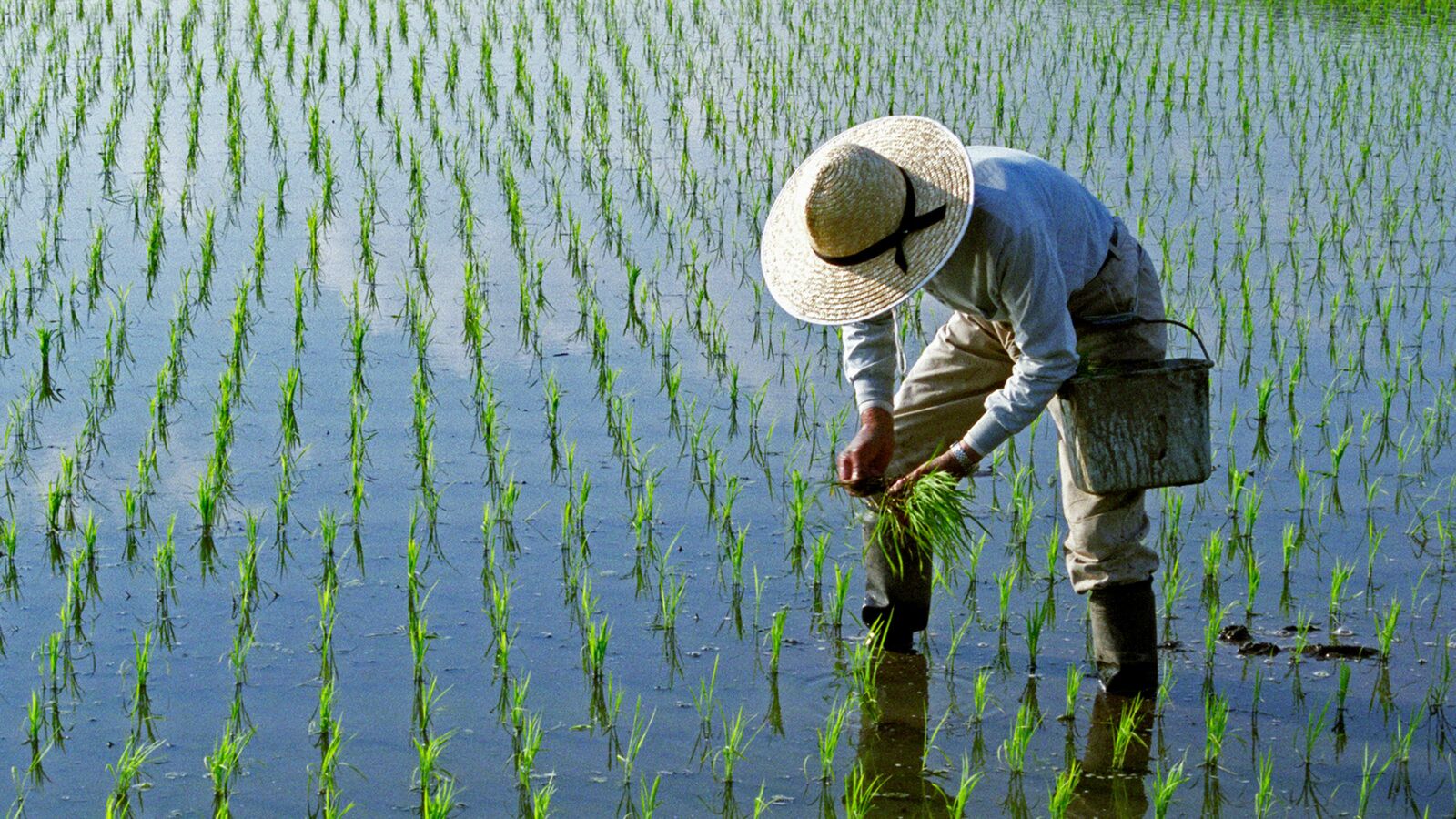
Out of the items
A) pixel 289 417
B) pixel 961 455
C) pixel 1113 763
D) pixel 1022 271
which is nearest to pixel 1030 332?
pixel 1022 271

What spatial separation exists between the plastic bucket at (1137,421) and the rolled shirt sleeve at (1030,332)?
114 mm

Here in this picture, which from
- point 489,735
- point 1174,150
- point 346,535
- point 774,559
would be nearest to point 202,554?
point 346,535

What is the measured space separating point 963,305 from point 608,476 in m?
1.44

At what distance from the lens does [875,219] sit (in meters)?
2.61

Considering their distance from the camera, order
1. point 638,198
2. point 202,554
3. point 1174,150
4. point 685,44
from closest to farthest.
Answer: point 202,554, point 638,198, point 1174,150, point 685,44

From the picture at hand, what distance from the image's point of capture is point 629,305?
16.7 ft

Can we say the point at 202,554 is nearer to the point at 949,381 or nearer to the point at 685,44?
the point at 949,381

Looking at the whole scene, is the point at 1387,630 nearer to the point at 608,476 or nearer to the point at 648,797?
the point at 648,797

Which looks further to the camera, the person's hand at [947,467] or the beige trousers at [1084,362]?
the beige trousers at [1084,362]

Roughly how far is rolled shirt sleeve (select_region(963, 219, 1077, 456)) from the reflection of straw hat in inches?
4.9

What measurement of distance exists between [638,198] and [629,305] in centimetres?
115

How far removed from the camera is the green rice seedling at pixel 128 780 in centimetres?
265

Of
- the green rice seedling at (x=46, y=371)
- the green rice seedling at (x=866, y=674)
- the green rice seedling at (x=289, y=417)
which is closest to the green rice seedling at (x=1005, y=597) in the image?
the green rice seedling at (x=866, y=674)

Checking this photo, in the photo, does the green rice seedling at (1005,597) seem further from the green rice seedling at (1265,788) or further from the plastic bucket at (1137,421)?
the green rice seedling at (1265,788)
